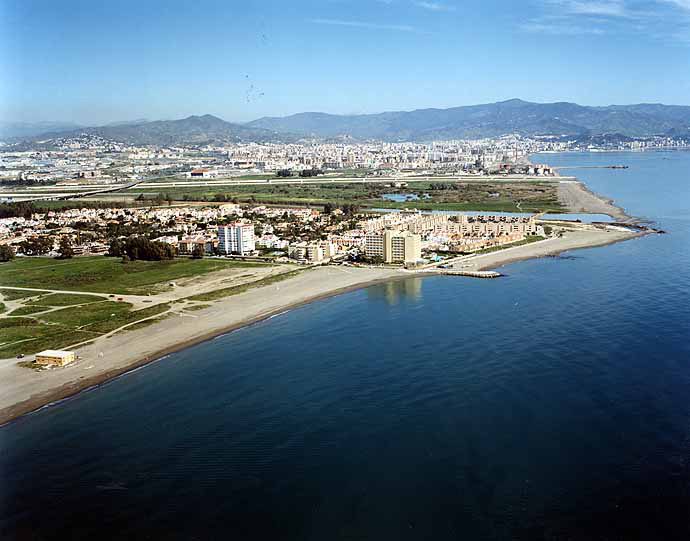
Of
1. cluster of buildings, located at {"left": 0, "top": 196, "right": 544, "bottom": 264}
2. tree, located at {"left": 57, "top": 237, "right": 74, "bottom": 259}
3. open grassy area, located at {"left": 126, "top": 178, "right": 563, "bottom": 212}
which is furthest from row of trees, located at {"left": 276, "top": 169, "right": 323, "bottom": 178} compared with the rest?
tree, located at {"left": 57, "top": 237, "right": 74, "bottom": 259}

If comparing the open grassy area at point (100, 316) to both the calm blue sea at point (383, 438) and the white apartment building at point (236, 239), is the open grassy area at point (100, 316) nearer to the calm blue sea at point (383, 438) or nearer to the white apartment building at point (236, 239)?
the calm blue sea at point (383, 438)

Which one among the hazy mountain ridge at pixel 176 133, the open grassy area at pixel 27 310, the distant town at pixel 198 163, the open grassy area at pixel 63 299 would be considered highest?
the hazy mountain ridge at pixel 176 133

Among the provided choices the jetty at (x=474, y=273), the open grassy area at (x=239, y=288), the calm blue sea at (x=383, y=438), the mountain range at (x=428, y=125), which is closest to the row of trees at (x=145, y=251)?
the open grassy area at (x=239, y=288)

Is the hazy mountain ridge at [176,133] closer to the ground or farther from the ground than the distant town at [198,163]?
farther from the ground

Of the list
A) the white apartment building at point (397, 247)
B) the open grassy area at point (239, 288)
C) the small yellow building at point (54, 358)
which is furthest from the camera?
the white apartment building at point (397, 247)

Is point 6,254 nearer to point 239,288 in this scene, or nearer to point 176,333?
point 239,288
